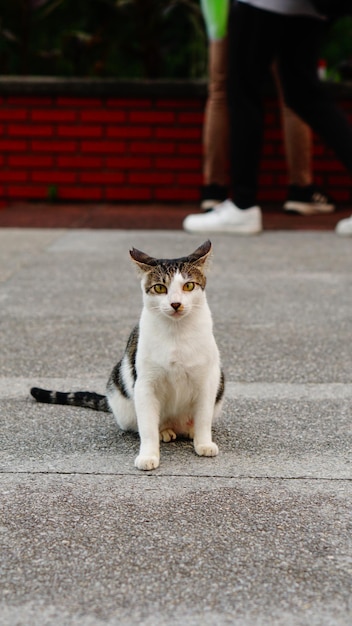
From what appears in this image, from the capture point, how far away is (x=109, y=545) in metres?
2.54

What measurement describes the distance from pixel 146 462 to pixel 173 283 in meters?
0.53

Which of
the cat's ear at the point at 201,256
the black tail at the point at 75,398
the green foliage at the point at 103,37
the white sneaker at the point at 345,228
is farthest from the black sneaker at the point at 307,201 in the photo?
the cat's ear at the point at 201,256

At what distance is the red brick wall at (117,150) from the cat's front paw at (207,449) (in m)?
5.84

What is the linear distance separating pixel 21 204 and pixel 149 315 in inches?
235

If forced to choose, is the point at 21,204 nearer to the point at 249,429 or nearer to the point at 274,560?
the point at 249,429

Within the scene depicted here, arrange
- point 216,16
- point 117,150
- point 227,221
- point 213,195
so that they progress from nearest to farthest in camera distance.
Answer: point 227,221
point 216,16
point 213,195
point 117,150

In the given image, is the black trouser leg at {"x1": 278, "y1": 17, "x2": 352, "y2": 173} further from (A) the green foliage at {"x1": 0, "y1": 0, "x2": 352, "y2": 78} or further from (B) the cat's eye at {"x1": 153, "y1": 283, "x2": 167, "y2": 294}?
(B) the cat's eye at {"x1": 153, "y1": 283, "x2": 167, "y2": 294}

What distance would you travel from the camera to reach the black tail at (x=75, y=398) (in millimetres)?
3703

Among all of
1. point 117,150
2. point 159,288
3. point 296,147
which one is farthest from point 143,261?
point 117,150

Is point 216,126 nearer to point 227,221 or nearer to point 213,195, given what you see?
point 213,195

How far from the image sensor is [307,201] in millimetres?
8383

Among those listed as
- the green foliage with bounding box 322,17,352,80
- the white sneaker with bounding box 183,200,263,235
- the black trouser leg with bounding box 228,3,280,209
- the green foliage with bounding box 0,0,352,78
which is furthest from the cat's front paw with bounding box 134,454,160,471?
the green foliage with bounding box 322,17,352,80

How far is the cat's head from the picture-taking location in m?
3.10

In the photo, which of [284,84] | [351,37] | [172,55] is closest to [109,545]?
[284,84]
